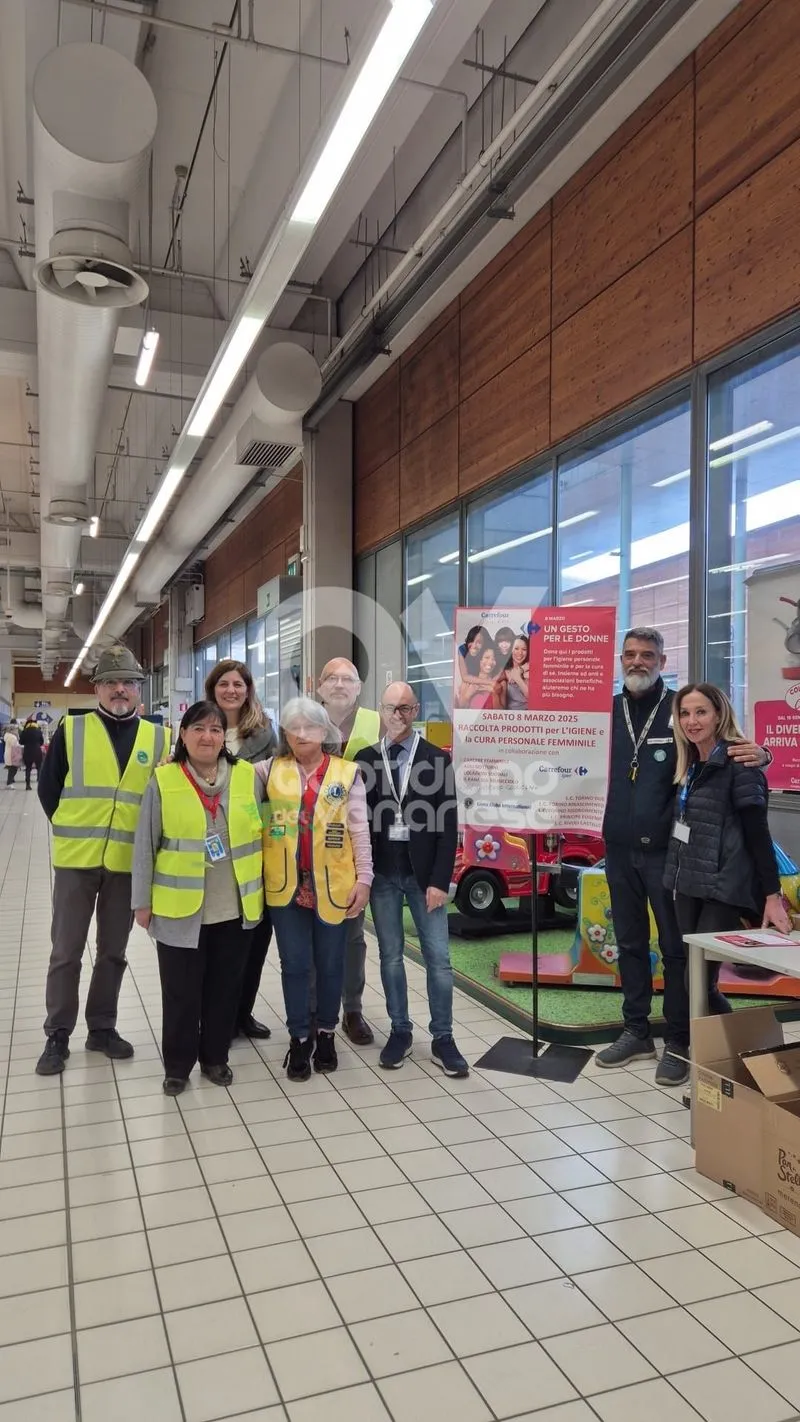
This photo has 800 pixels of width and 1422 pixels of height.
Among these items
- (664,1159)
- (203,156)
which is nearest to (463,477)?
(203,156)

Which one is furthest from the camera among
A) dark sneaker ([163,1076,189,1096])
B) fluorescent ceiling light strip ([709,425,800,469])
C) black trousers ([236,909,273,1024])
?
fluorescent ceiling light strip ([709,425,800,469])

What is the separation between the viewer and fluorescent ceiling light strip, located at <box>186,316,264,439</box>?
17.0ft

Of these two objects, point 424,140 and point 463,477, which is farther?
point 463,477

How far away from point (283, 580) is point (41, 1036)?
6.43m

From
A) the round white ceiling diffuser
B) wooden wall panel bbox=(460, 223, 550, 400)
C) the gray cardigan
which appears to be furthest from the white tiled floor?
wooden wall panel bbox=(460, 223, 550, 400)

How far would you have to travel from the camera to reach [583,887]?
15.3ft

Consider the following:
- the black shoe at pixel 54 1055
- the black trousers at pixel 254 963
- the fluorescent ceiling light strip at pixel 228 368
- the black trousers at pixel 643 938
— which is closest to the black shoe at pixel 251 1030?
the black trousers at pixel 254 963

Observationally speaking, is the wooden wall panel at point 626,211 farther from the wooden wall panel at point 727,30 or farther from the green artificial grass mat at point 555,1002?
the green artificial grass mat at point 555,1002

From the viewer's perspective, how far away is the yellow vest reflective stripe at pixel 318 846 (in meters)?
3.49

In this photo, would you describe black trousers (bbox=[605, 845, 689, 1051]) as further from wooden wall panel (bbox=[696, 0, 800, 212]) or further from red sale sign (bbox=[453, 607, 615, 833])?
wooden wall panel (bbox=[696, 0, 800, 212])

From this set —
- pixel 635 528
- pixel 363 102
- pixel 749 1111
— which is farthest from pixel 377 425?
pixel 749 1111

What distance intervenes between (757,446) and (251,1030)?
3625 millimetres

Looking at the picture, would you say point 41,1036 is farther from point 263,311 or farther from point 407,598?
point 407,598

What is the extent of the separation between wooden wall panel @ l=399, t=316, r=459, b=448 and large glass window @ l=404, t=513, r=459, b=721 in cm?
90
